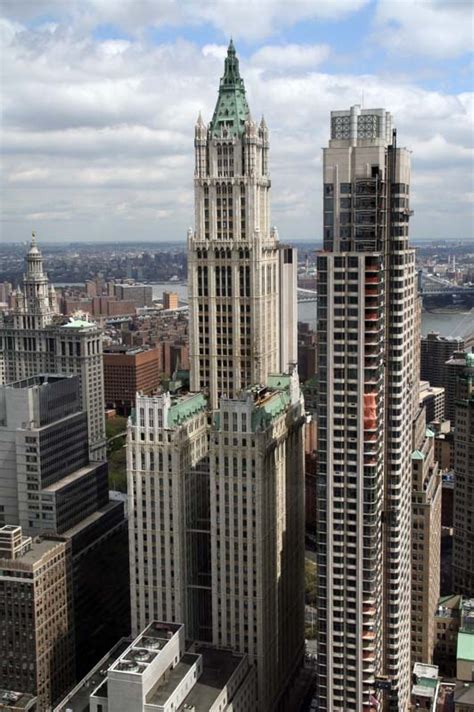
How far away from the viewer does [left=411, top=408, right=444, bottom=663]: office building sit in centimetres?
5697

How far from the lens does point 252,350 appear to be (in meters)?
58.5

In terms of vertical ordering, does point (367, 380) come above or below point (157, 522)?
above

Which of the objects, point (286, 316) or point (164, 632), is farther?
point (286, 316)

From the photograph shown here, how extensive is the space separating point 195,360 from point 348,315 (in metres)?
16.7

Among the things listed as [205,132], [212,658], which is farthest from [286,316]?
[212,658]

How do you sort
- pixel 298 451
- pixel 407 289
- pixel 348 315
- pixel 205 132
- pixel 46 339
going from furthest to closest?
pixel 46 339
pixel 298 451
pixel 205 132
pixel 407 289
pixel 348 315

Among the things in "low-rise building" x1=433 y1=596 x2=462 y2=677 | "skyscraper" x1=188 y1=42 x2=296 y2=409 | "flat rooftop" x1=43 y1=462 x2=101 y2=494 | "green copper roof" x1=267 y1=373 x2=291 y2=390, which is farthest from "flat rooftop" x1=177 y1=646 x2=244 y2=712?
"low-rise building" x1=433 y1=596 x2=462 y2=677

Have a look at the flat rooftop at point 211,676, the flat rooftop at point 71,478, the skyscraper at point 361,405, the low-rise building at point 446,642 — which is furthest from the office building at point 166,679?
the low-rise building at point 446,642

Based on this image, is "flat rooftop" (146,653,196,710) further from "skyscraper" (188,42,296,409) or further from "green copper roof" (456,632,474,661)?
"skyscraper" (188,42,296,409)

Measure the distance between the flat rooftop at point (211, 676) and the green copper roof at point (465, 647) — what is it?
13720 mm

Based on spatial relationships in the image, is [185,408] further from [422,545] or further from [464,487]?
[464,487]

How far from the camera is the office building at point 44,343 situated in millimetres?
94375

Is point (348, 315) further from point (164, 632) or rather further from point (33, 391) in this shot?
point (33, 391)

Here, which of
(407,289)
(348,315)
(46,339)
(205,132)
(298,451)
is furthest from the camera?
(46,339)
